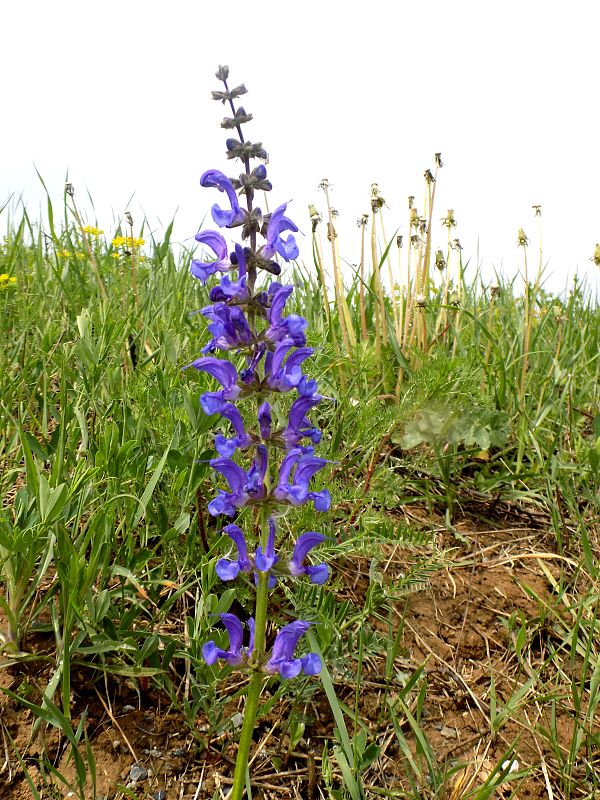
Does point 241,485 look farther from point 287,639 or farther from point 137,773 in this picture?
point 137,773

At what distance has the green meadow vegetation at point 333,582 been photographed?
7.79 feet

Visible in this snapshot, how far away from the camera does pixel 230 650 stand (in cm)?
194

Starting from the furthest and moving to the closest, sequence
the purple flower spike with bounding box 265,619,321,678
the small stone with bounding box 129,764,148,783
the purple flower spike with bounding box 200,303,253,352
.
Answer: the small stone with bounding box 129,764,148,783
the purple flower spike with bounding box 265,619,321,678
the purple flower spike with bounding box 200,303,253,352

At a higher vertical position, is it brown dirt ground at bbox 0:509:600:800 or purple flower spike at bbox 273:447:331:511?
purple flower spike at bbox 273:447:331:511

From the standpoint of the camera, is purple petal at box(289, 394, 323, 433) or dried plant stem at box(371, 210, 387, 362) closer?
purple petal at box(289, 394, 323, 433)

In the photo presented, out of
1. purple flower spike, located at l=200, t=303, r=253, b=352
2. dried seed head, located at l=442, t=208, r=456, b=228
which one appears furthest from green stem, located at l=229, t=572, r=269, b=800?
dried seed head, located at l=442, t=208, r=456, b=228

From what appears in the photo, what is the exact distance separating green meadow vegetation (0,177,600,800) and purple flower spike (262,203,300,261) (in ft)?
2.15

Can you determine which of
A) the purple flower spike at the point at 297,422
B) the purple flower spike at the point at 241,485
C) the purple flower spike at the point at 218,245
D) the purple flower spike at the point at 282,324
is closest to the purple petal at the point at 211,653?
the purple flower spike at the point at 241,485

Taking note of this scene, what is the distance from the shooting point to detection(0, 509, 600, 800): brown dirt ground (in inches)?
92.3

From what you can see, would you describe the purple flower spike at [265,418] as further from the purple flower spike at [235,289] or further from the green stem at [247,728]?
the green stem at [247,728]

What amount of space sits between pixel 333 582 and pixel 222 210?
1.55 m

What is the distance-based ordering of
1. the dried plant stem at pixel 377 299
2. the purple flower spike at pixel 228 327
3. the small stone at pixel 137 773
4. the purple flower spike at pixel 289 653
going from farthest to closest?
the dried plant stem at pixel 377 299 < the small stone at pixel 137 773 < the purple flower spike at pixel 289 653 < the purple flower spike at pixel 228 327

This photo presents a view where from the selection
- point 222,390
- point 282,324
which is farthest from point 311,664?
point 282,324

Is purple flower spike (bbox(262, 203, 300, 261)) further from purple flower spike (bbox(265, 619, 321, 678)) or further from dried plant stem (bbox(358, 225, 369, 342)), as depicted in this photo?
dried plant stem (bbox(358, 225, 369, 342))
